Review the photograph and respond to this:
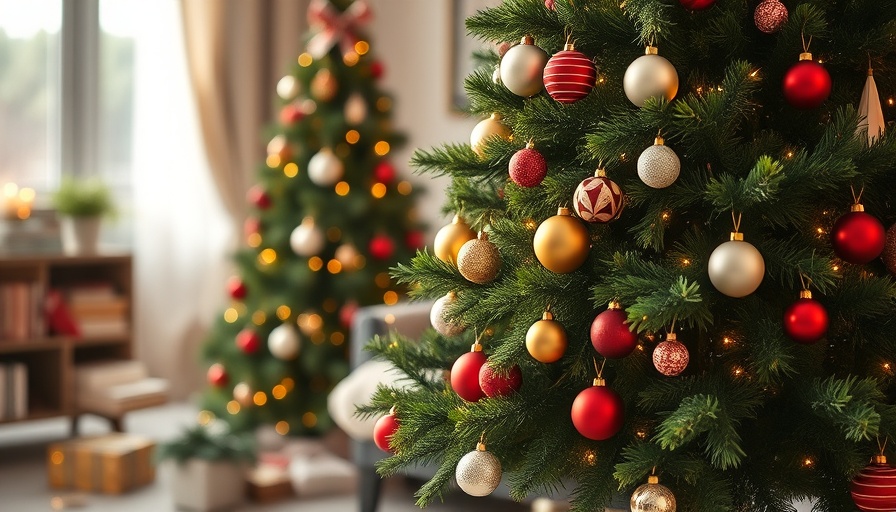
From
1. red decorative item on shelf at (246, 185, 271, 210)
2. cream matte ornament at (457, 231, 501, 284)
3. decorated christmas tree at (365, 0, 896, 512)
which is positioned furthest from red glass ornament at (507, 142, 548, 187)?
red decorative item on shelf at (246, 185, 271, 210)

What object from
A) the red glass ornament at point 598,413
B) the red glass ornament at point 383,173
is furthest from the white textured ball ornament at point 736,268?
the red glass ornament at point 383,173

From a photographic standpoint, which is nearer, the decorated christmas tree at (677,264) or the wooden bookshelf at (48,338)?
the decorated christmas tree at (677,264)

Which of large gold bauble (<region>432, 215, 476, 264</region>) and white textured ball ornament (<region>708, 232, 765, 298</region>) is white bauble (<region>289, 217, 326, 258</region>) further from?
white textured ball ornament (<region>708, 232, 765, 298</region>)

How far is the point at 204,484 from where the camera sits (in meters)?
2.82

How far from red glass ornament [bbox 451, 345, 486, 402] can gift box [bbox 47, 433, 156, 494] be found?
6.59 ft

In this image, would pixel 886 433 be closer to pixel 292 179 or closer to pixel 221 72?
pixel 292 179

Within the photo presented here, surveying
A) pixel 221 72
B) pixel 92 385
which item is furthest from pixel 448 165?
pixel 221 72

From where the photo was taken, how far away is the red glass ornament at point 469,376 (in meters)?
1.37

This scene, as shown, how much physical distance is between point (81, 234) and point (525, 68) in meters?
2.92

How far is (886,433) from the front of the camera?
1.17 metres

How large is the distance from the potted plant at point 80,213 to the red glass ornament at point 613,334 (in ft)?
9.95

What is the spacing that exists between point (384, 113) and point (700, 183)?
2.45 metres

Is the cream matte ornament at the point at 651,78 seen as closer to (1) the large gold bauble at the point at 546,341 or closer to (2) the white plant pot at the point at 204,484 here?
(1) the large gold bauble at the point at 546,341

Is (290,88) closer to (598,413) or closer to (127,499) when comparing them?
(127,499)
